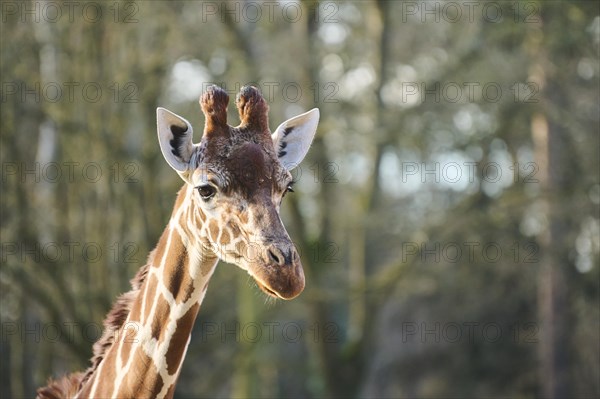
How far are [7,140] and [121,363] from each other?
35.0ft

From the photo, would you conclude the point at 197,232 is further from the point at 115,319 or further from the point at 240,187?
the point at 115,319

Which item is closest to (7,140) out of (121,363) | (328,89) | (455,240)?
(328,89)

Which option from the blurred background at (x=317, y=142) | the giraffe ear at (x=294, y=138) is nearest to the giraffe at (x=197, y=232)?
the giraffe ear at (x=294, y=138)

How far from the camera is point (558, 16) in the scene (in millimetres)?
16609

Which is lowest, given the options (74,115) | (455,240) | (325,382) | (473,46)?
(325,382)

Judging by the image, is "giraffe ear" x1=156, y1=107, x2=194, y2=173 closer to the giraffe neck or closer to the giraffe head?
the giraffe head

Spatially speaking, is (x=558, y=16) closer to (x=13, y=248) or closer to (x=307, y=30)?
(x=307, y=30)

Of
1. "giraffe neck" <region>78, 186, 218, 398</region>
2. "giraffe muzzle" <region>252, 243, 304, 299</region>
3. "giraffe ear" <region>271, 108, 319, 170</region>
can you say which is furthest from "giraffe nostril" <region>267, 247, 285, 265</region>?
"giraffe ear" <region>271, 108, 319, 170</region>

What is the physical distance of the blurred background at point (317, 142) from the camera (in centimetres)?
1644

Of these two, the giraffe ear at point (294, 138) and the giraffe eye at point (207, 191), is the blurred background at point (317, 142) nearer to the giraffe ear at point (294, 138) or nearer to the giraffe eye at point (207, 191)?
the giraffe ear at point (294, 138)

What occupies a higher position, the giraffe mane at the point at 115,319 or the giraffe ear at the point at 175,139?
the giraffe ear at the point at 175,139

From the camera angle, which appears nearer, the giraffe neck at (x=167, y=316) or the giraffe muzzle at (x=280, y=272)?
the giraffe muzzle at (x=280, y=272)

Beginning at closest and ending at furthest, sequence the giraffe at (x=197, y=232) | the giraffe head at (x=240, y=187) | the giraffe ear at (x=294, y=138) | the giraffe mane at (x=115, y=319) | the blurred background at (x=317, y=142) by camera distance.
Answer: the giraffe head at (x=240, y=187)
the giraffe at (x=197, y=232)
the giraffe mane at (x=115, y=319)
the giraffe ear at (x=294, y=138)
the blurred background at (x=317, y=142)

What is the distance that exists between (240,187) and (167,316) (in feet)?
2.88
